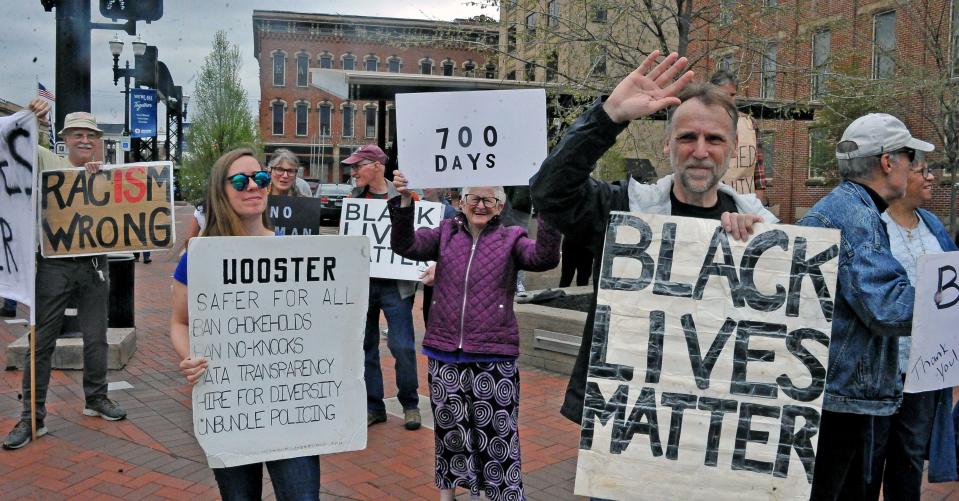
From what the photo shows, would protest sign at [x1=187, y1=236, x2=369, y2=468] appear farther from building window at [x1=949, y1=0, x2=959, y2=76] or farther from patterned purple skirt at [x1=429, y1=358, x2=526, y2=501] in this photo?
building window at [x1=949, y1=0, x2=959, y2=76]

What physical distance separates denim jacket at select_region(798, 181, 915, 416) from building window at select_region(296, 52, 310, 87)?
210ft

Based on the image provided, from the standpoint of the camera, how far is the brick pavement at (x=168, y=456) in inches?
168

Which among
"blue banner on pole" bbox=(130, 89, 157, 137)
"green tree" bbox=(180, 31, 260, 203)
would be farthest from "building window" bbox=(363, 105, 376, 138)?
"blue banner on pole" bbox=(130, 89, 157, 137)

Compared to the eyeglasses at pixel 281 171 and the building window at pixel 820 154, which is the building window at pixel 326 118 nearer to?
the building window at pixel 820 154

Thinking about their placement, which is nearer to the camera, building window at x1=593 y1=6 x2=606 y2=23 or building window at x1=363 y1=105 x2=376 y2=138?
building window at x1=593 y1=6 x2=606 y2=23

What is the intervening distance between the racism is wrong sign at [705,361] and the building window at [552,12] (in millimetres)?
6618

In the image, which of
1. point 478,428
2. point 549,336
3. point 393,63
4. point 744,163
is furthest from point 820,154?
point 393,63

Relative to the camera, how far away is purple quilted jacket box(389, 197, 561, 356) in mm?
3801

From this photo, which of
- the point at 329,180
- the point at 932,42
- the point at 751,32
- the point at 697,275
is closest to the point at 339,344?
the point at 697,275

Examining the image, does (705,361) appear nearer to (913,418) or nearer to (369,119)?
(913,418)

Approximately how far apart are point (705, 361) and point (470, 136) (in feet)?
6.41

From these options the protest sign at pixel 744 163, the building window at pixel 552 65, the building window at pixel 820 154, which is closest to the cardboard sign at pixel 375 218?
the protest sign at pixel 744 163

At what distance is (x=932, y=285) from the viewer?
114 inches

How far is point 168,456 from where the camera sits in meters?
4.74
